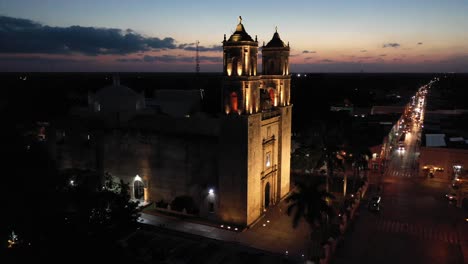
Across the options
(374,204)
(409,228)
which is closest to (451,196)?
(374,204)

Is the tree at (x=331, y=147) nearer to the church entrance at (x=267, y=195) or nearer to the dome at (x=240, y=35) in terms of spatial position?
the church entrance at (x=267, y=195)

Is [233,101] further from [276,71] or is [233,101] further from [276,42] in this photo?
[276,42]

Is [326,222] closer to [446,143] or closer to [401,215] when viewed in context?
[401,215]

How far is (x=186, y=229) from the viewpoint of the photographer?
92.0 feet

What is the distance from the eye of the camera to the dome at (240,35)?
27.9m

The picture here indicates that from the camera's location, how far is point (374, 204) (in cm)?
3241

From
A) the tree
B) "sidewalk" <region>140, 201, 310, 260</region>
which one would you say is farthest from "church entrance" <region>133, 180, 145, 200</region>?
the tree

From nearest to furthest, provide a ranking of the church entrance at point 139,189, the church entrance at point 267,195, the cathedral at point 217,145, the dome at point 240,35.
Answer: the dome at point 240,35, the cathedral at point 217,145, the church entrance at point 267,195, the church entrance at point 139,189

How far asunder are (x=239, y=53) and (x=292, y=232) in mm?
13032

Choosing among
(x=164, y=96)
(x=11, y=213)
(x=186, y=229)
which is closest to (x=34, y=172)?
(x=11, y=213)

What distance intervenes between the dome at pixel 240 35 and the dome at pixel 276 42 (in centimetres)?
651

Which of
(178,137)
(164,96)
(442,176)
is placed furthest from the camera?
(164,96)

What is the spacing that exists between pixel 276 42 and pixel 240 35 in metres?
7.34

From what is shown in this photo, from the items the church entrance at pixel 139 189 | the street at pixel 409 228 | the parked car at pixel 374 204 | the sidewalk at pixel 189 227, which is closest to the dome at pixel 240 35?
the sidewalk at pixel 189 227
